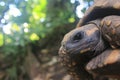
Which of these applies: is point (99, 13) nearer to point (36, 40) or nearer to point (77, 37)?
point (77, 37)

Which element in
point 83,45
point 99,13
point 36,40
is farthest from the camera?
point 36,40

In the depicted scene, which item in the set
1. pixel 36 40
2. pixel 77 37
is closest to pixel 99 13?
pixel 77 37

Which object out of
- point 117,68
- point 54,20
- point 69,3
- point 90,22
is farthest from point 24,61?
point 117,68

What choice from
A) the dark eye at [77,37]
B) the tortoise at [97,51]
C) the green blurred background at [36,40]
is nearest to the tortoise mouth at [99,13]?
the tortoise at [97,51]

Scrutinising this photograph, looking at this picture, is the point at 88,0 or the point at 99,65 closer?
the point at 99,65

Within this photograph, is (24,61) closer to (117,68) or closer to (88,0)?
(88,0)

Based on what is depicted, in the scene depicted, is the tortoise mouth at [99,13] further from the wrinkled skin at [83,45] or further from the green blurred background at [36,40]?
the green blurred background at [36,40]
